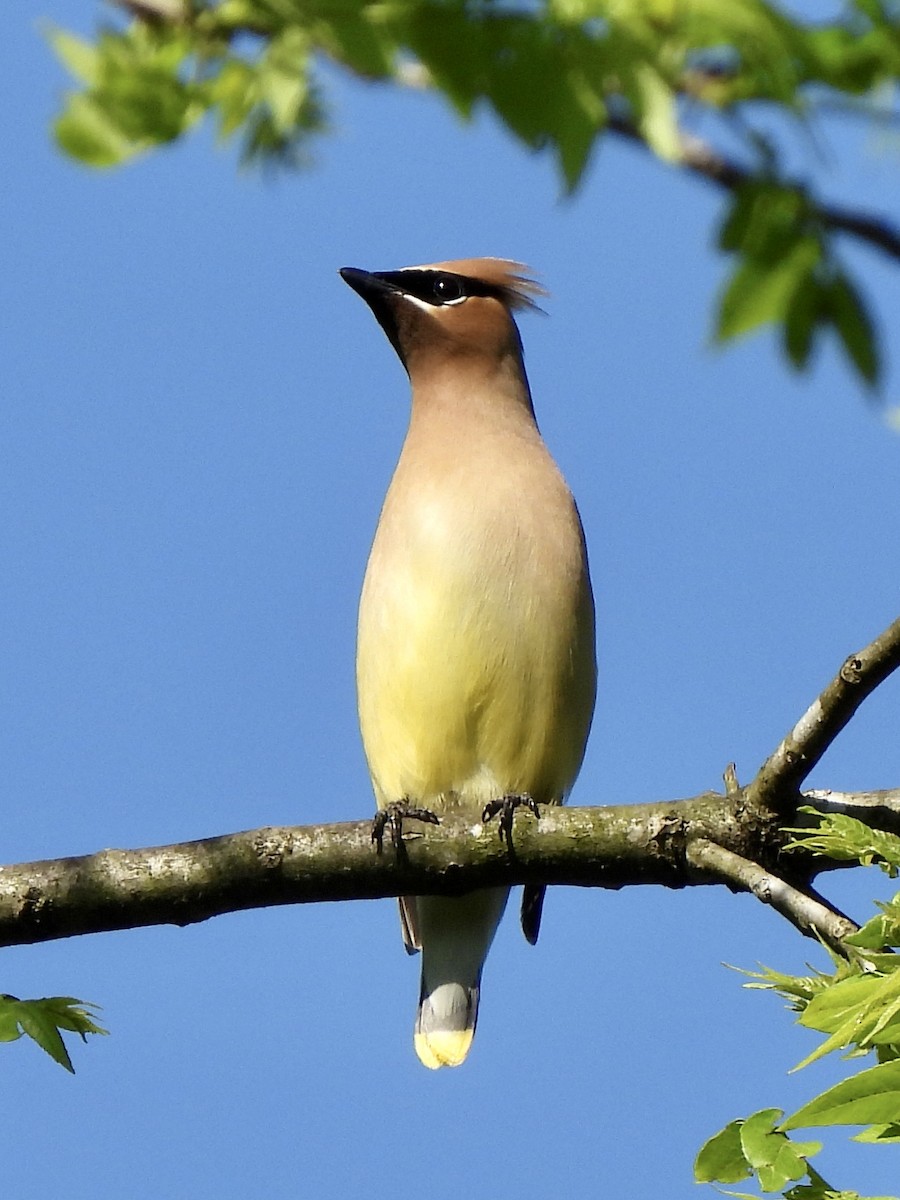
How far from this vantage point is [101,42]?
8.15 feet

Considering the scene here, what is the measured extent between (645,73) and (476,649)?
116 inches

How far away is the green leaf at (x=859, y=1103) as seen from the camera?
209 cm

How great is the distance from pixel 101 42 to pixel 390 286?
3.73m

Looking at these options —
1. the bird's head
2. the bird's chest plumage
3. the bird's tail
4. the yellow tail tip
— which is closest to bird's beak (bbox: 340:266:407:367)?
the bird's head

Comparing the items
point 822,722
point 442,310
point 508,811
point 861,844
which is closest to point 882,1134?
point 861,844

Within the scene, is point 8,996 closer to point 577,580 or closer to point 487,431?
point 577,580

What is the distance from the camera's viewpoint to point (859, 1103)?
2117 millimetres

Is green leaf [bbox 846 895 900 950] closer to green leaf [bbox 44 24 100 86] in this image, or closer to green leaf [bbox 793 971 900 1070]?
green leaf [bbox 793 971 900 1070]

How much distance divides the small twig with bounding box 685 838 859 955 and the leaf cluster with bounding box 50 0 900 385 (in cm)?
109

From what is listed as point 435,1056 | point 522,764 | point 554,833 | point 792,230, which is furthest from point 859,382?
point 435,1056

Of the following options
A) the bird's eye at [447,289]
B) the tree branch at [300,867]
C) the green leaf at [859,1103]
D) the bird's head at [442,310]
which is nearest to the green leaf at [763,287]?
the green leaf at [859,1103]

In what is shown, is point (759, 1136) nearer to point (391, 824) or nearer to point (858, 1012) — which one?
point (858, 1012)

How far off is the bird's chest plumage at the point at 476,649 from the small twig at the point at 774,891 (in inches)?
56.9

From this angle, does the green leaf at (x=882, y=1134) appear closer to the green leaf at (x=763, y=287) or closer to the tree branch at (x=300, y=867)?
the green leaf at (x=763, y=287)
